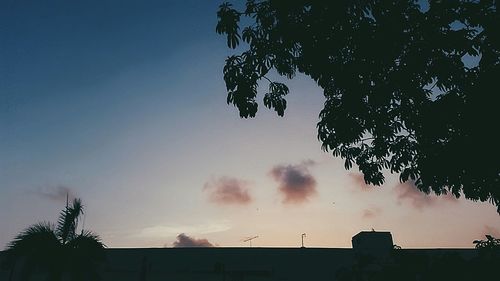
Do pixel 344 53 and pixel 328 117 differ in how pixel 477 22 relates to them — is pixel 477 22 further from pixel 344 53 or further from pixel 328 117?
pixel 328 117

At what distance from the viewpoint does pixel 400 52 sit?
844 cm

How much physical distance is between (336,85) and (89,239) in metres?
15.3

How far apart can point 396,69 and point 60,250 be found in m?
17.0

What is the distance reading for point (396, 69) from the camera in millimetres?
8461

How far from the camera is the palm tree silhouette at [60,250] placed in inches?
728

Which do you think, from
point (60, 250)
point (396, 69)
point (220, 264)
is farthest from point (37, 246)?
point (396, 69)

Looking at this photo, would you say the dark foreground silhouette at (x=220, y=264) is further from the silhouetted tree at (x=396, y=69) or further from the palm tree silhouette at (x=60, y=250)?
the silhouetted tree at (x=396, y=69)

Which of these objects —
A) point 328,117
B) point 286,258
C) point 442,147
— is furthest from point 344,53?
point 286,258

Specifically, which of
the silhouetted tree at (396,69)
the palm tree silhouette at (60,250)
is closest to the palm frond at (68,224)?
the palm tree silhouette at (60,250)

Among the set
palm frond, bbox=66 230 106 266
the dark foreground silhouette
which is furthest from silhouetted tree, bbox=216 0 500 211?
the dark foreground silhouette

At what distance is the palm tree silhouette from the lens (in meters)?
18.5

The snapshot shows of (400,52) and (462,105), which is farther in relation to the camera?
(400,52)

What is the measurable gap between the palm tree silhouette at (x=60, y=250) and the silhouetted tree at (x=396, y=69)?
46.1 ft

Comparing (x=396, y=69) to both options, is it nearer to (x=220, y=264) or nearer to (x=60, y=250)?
(x=60, y=250)
